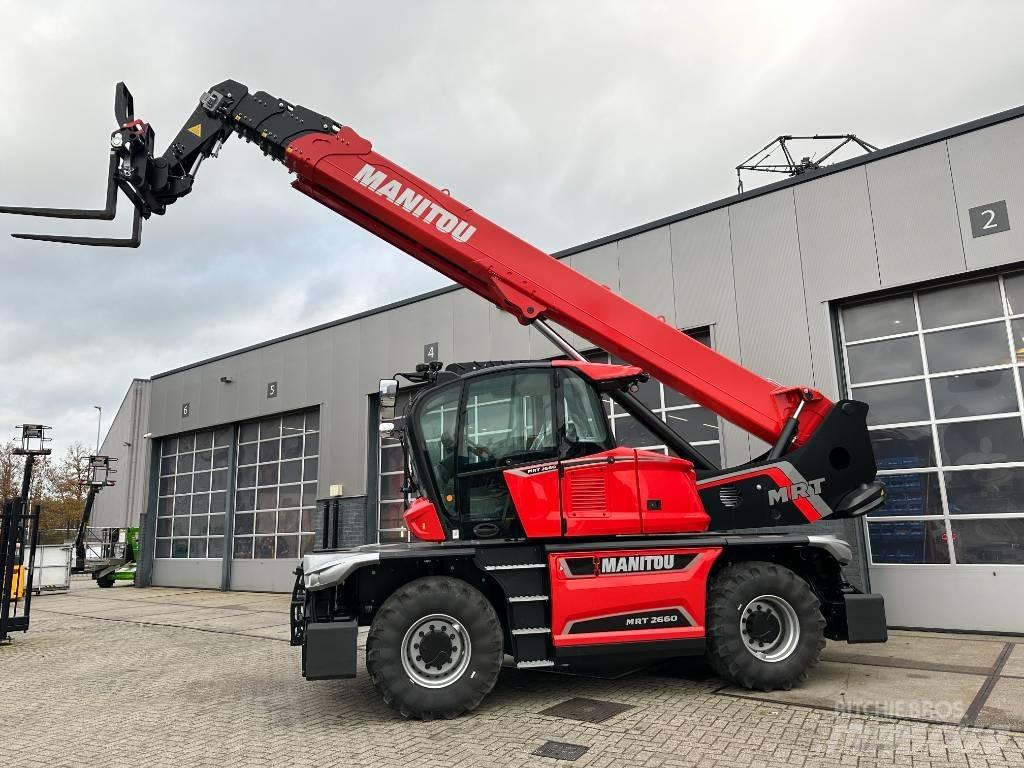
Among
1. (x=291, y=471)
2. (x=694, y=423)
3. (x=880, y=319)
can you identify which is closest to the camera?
(x=880, y=319)

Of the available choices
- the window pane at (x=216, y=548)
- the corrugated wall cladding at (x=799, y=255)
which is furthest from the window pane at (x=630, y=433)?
the window pane at (x=216, y=548)

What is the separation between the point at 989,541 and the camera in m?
9.14

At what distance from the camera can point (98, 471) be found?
30.1m

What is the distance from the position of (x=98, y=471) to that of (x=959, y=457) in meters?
31.4

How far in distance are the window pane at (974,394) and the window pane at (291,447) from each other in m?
14.1

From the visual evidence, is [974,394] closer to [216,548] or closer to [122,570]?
[216,548]

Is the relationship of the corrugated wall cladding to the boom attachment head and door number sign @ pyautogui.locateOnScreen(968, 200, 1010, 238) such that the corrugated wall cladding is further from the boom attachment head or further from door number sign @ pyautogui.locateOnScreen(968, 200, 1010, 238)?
the boom attachment head

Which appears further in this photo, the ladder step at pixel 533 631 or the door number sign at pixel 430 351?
the door number sign at pixel 430 351

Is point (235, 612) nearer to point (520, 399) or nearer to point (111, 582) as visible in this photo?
point (520, 399)

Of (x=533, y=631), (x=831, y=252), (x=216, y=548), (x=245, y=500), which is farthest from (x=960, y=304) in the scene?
(x=216, y=548)

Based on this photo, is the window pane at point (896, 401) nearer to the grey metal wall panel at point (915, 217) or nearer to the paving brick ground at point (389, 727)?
the grey metal wall panel at point (915, 217)

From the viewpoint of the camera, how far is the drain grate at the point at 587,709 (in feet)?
18.1

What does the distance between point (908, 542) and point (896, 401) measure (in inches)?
77.1

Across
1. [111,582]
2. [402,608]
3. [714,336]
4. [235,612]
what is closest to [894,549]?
[714,336]
